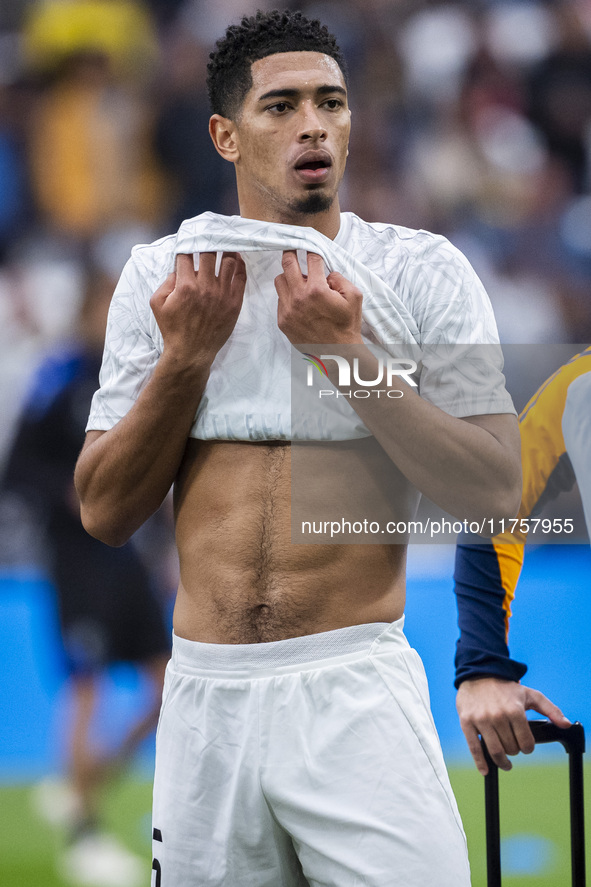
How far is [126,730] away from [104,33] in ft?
6.19

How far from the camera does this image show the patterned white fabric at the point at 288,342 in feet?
4.10


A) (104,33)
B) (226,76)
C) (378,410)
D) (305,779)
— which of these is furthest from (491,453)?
(104,33)

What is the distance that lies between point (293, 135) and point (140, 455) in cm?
50

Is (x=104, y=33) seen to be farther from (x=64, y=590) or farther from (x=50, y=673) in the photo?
(x=50, y=673)

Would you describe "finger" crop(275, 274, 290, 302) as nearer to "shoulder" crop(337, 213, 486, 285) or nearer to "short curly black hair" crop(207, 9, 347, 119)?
"shoulder" crop(337, 213, 486, 285)

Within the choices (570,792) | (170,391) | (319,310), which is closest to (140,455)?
(170,391)

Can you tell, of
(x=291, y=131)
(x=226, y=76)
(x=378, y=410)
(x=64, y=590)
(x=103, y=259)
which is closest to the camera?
(x=378, y=410)

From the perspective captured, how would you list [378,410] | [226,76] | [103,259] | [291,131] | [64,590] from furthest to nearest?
1. [103,259]
2. [64,590]
3. [226,76]
4. [291,131]
5. [378,410]

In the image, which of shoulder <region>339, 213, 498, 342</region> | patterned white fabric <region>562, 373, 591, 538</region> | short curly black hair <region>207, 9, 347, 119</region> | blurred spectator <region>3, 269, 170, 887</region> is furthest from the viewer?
blurred spectator <region>3, 269, 170, 887</region>

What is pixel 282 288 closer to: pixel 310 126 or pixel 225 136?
pixel 310 126

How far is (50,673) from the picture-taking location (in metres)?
2.51

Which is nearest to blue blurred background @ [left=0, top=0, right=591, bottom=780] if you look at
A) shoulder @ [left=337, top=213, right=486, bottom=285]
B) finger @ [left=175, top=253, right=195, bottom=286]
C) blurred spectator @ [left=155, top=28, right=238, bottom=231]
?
blurred spectator @ [left=155, top=28, right=238, bottom=231]

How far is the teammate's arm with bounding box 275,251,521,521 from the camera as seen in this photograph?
116 centimetres

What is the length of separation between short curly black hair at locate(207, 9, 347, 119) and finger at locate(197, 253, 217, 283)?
1.04 ft
